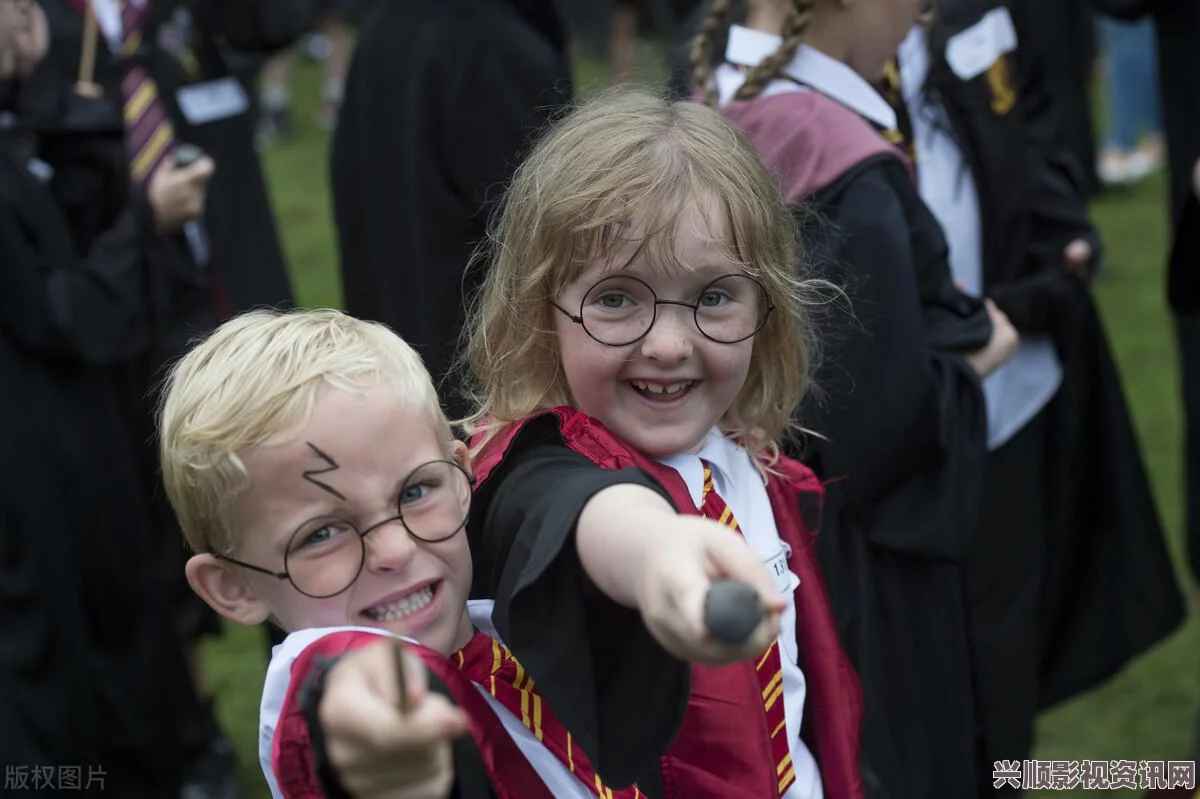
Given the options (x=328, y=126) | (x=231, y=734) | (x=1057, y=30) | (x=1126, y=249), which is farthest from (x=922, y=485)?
(x=328, y=126)

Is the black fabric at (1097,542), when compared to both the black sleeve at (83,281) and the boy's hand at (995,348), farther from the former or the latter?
the black sleeve at (83,281)

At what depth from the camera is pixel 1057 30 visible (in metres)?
5.27

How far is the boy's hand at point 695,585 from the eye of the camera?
1.11 metres

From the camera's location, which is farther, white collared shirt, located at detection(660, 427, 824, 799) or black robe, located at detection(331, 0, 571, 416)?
black robe, located at detection(331, 0, 571, 416)

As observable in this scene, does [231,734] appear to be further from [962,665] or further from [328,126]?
[328,126]

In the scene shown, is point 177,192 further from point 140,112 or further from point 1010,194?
point 1010,194

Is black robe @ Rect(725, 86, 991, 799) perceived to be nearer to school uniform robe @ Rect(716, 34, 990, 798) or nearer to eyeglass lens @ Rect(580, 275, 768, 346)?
school uniform robe @ Rect(716, 34, 990, 798)

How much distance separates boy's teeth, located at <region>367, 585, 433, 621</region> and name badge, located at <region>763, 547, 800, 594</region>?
0.48 metres

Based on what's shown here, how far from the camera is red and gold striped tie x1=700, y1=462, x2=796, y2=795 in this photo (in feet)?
5.85

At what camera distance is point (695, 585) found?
3.69ft

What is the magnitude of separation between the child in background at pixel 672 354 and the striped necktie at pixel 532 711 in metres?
0.09

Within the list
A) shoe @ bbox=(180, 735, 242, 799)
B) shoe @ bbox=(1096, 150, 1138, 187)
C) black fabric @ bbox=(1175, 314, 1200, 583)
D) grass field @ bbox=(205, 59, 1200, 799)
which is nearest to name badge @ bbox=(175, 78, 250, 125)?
grass field @ bbox=(205, 59, 1200, 799)

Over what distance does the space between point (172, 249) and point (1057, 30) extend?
10.2 ft

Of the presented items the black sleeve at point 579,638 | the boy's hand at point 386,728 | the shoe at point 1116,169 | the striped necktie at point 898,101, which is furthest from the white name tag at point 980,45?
the shoe at point 1116,169
